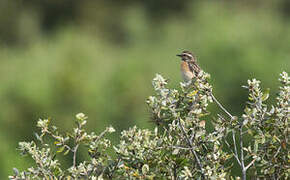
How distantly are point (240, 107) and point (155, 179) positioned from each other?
825 cm

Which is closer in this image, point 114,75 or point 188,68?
point 188,68

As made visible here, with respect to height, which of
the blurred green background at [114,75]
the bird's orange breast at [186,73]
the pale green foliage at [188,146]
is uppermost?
the blurred green background at [114,75]

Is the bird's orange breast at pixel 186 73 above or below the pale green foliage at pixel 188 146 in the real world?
above

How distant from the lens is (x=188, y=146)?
3.88 metres

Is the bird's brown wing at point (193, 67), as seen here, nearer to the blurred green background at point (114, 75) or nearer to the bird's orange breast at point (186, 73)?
the bird's orange breast at point (186, 73)

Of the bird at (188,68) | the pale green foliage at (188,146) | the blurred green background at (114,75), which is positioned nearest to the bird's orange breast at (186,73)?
the bird at (188,68)

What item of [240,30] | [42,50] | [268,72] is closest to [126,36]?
[42,50]

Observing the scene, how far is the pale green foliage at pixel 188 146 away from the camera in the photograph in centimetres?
378

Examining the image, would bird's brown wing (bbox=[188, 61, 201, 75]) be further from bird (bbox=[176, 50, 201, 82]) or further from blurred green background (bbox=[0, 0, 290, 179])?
blurred green background (bbox=[0, 0, 290, 179])

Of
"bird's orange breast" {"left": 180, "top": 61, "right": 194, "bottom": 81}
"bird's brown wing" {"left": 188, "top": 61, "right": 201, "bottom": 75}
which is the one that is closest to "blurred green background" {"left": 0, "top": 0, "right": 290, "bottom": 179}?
"bird's brown wing" {"left": 188, "top": 61, "right": 201, "bottom": 75}

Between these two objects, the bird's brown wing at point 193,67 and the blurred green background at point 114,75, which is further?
the blurred green background at point 114,75

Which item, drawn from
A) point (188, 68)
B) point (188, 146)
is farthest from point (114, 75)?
point (188, 146)

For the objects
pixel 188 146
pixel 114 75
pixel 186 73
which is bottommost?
pixel 188 146

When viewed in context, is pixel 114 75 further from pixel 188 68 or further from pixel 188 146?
pixel 188 146
